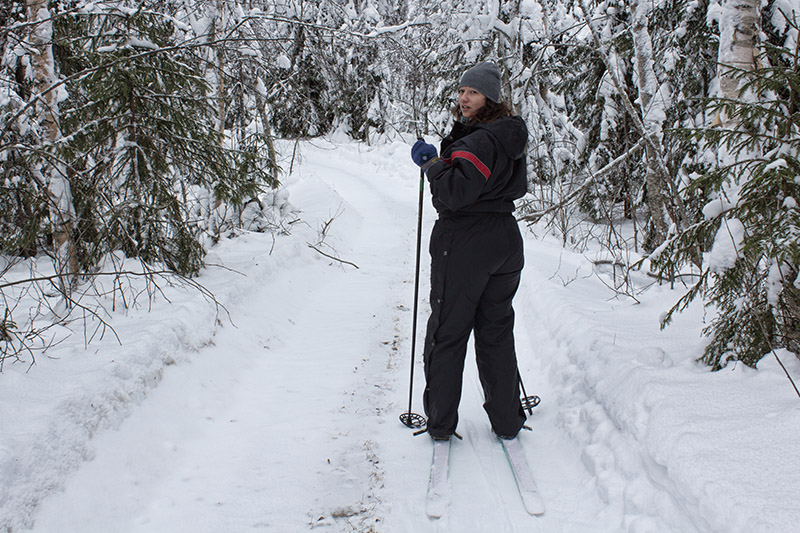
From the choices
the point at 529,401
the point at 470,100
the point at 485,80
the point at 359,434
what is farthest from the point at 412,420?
the point at 485,80

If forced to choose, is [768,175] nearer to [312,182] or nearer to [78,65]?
[78,65]

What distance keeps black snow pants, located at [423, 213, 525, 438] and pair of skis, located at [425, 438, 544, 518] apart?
0.10 meters

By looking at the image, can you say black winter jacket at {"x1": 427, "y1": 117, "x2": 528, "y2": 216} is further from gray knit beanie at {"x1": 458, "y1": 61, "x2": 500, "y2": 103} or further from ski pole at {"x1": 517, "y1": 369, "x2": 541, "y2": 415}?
ski pole at {"x1": 517, "y1": 369, "x2": 541, "y2": 415}

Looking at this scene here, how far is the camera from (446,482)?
2799 mm

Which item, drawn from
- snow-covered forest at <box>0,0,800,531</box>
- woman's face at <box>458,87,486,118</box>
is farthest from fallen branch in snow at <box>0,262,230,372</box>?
woman's face at <box>458,87,486,118</box>

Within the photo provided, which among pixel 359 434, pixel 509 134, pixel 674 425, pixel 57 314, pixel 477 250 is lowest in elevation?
pixel 359 434

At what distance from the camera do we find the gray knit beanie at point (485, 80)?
114 inches

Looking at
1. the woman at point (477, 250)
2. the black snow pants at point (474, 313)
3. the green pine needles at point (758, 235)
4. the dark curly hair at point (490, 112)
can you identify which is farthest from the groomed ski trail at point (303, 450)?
the dark curly hair at point (490, 112)

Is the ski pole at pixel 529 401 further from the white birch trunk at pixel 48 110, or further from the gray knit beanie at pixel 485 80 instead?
the white birch trunk at pixel 48 110

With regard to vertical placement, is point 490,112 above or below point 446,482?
above

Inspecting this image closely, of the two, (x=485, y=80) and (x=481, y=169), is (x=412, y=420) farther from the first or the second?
(x=485, y=80)

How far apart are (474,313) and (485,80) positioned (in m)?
1.36

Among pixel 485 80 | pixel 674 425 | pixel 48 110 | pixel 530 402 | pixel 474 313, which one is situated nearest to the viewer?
pixel 674 425

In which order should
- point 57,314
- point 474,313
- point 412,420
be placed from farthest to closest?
1. point 57,314
2. point 412,420
3. point 474,313
